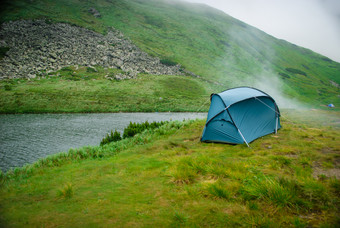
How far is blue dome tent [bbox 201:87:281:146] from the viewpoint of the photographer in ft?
38.0

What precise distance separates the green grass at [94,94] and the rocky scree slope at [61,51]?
4.99 m

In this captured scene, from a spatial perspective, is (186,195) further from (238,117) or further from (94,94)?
(94,94)

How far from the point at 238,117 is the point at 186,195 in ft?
25.9

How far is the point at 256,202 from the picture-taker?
448 centimetres

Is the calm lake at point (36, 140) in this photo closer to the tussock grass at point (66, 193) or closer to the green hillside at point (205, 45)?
the tussock grass at point (66, 193)

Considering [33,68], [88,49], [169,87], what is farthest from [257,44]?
[33,68]

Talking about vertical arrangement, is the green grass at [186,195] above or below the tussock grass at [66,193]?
above

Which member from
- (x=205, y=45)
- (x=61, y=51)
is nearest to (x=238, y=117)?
(x=61, y=51)

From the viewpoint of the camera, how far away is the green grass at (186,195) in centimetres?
409

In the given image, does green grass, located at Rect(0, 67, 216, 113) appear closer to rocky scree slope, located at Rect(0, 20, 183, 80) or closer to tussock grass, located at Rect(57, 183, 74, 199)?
rocky scree slope, located at Rect(0, 20, 183, 80)

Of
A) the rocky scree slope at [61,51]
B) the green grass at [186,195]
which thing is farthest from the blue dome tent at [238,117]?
the rocky scree slope at [61,51]

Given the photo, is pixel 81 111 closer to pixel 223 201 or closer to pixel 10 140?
pixel 10 140

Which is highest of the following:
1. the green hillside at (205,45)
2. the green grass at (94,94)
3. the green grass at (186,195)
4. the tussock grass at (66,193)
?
the green hillside at (205,45)

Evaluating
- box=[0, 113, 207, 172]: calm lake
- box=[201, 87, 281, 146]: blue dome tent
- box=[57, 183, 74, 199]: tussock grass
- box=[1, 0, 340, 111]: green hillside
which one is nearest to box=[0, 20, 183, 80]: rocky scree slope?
box=[1, 0, 340, 111]: green hillside
